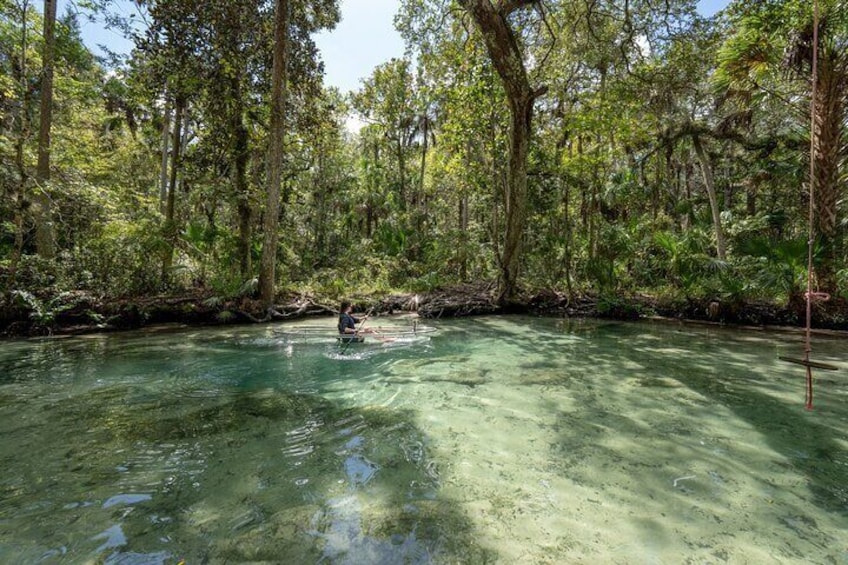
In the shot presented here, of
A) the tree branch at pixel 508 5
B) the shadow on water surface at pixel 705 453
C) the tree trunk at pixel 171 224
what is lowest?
the shadow on water surface at pixel 705 453

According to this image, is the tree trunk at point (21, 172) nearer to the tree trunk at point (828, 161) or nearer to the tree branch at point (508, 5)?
the tree branch at point (508, 5)

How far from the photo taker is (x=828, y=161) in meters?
10.0

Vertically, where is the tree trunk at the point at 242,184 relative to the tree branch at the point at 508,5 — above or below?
below

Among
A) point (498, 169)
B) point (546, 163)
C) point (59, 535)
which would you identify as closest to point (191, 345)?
point (59, 535)

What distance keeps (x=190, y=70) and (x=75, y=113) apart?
9.76 meters

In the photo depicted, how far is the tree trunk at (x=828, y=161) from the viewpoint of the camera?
962 cm

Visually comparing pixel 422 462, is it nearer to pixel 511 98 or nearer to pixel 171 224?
pixel 511 98

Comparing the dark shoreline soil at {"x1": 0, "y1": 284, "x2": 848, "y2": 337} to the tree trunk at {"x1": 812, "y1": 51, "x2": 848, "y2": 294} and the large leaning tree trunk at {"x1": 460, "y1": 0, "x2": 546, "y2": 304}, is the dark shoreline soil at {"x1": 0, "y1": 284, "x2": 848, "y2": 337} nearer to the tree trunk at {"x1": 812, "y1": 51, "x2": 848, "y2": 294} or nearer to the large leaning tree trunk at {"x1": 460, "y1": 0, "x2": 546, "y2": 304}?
the tree trunk at {"x1": 812, "y1": 51, "x2": 848, "y2": 294}

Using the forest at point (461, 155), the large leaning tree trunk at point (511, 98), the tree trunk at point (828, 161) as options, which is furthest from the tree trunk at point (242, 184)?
the tree trunk at point (828, 161)

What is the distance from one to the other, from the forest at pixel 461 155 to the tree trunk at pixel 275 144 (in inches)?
2.3

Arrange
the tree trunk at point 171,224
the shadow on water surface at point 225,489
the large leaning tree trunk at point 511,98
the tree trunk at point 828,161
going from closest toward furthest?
1. the shadow on water surface at point 225,489
2. the tree trunk at point 828,161
3. the large leaning tree trunk at point 511,98
4. the tree trunk at point 171,224

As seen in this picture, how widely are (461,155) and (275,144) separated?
7369mm

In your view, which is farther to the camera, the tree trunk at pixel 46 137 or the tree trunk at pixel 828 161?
the tree trunk at pixel 46 137

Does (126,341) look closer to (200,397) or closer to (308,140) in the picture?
(200,397)
